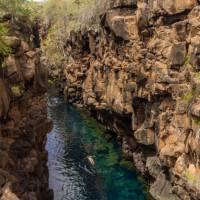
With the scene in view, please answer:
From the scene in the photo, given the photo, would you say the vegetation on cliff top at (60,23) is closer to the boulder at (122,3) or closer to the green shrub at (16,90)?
the boulder at (122,3)

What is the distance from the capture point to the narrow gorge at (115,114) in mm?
31938

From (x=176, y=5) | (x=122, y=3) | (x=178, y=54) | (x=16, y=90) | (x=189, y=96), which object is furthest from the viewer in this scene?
(x=122, y=3)

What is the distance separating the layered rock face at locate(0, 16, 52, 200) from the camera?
28969 millimetres

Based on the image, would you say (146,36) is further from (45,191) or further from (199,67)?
(45,191)

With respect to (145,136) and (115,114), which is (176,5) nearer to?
(145,136)

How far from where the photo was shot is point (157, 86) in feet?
142

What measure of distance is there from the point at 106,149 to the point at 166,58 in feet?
69.8

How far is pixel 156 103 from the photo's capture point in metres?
44.9

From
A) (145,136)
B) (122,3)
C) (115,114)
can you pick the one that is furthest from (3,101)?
(115,114)

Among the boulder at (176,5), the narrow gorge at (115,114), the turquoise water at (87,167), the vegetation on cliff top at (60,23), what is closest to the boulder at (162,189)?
the narrow gorge at (115,114)

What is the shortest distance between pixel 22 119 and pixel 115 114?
91.1 feet

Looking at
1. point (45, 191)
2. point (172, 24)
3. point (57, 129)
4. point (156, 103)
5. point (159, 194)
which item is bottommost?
point (57, 129)

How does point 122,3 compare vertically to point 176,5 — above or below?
below

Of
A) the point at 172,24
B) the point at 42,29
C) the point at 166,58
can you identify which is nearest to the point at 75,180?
the point at 166,58
